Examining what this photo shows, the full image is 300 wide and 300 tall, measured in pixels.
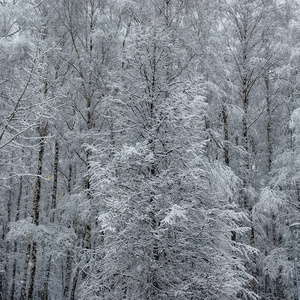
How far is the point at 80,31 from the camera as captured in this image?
46.6ft

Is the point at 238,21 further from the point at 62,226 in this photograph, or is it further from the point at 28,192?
the point at 28,192

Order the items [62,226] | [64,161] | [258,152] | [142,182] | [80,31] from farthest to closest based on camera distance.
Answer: [258,152], [64,161], [80,31], [62,226], [142,182]

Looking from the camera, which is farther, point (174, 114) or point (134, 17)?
point (134, 17)

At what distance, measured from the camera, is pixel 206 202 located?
29.4ft

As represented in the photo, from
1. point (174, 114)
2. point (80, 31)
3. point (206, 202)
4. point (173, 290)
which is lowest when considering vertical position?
point (173, 290)

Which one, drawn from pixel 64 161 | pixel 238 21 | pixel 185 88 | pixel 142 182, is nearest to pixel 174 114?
pixel 185 88

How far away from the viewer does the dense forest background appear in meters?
7.94

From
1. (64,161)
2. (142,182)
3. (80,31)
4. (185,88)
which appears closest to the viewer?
(142,182)

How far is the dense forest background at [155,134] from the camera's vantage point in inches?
313

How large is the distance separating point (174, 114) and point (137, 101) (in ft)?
3.99

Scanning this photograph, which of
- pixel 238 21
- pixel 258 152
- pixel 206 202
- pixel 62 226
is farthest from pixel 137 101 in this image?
pixel 258 152

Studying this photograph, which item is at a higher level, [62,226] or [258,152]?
[258,152]

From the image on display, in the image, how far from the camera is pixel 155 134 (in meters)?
9.09

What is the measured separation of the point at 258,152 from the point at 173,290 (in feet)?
43.9
